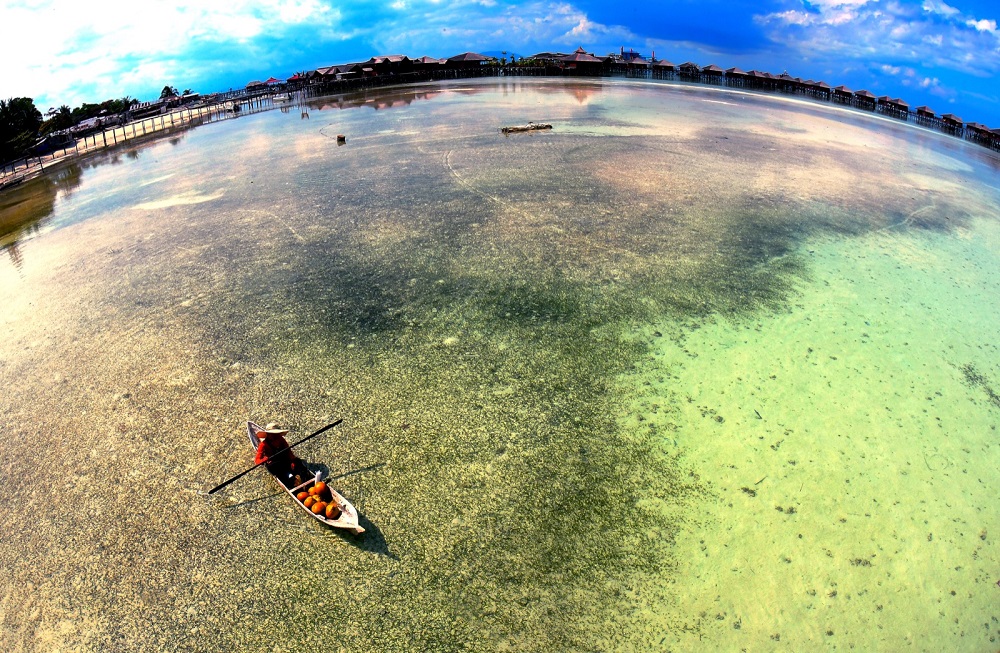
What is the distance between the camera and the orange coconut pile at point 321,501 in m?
6.93

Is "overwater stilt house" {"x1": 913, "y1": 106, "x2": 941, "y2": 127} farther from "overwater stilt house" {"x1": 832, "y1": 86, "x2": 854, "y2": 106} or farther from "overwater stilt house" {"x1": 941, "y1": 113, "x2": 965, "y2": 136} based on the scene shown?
"overwater stilt house" {"x1": 832, "y1": 86, "x2": 854, "y2": 106}

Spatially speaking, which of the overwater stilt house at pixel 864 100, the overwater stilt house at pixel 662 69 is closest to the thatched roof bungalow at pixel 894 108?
the overwater stilt house at pixel 864 100

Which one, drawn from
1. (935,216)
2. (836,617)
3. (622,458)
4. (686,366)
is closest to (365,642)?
(622,458)

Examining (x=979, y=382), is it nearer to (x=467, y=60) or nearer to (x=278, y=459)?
(x=278, y=459)

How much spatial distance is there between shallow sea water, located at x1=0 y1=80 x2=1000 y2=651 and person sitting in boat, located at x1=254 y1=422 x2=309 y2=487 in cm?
35

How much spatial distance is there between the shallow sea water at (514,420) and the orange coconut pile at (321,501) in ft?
1.20

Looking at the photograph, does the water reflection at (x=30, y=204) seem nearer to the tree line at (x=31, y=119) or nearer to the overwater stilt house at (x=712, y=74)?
the tree line at (x=31, y=119)

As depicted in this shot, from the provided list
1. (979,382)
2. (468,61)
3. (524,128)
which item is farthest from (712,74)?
Answer: (979,382)

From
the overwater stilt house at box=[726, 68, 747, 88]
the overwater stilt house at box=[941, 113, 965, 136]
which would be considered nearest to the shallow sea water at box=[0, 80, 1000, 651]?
the overwater stilt house at box=[941, 113, 965, 136]

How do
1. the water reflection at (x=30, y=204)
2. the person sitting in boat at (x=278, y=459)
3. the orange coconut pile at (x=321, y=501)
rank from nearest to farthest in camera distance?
1. the orange coconut pile at (x=321, y=501)
2. the person sitting in boat at (x=278, y=459)
3. the water reflection at (x=30, y=204)

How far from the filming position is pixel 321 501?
7102 mm

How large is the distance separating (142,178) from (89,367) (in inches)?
691

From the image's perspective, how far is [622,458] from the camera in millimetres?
A: 8320

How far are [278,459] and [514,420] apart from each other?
150 inches
